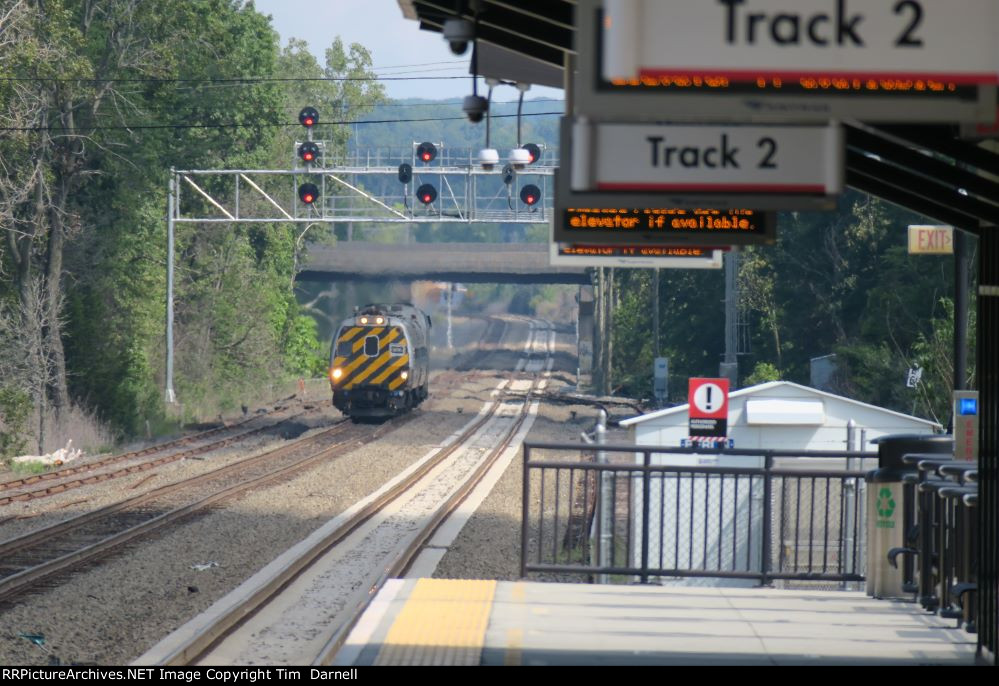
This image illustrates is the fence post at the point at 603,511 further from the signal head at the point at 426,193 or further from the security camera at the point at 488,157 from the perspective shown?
the signal head at the point at 426,193

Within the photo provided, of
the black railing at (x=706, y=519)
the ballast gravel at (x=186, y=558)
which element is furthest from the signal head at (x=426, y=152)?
the black railing at (x=706, y=519)

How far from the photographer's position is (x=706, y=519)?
1109 centimetres

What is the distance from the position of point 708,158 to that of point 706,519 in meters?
5.75

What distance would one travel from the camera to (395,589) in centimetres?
953

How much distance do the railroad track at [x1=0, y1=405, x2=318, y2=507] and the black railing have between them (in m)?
8.06

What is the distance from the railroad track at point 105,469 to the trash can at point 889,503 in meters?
14.4

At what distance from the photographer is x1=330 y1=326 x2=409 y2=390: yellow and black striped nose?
37.2 metres

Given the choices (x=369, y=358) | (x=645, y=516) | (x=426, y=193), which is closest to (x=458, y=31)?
(x=645, y=516)

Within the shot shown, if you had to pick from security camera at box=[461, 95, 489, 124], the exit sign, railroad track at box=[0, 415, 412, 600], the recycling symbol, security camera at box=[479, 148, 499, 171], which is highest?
security camera at box=[479, 148, 499, 171]

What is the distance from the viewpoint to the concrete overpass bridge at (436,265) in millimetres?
74312

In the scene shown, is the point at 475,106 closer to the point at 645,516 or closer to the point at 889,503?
the point at 645,516

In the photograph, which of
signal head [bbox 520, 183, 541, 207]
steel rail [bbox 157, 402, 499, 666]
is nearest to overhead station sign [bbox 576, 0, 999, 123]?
steel rail [bbox 157, 402, 499, 666]

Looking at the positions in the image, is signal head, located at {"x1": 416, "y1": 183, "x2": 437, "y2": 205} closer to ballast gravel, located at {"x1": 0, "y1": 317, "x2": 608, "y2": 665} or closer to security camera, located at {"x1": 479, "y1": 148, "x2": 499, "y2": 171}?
ballast gravel, located at {"x1": 0, "y1": 317, "x2": 608, "y2": 665}

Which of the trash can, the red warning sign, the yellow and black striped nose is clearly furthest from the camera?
the yellow and black striped nose
